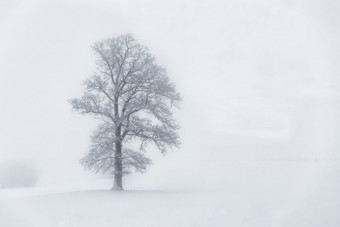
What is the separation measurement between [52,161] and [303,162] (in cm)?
3135

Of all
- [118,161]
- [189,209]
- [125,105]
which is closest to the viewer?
[189,209]

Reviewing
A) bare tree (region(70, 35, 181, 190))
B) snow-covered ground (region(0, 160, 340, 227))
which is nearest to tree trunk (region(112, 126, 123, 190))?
bare tree (region(70, 35, 181, 190))

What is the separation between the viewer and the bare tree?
24.3 meters

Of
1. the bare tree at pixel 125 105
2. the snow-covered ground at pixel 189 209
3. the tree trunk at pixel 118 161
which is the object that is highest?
the bare tree at pixel 125 105

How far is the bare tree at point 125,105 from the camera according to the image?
79.7ft

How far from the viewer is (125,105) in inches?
972

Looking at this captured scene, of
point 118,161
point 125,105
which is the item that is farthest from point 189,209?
point 125,105

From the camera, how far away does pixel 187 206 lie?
1662 centimetres

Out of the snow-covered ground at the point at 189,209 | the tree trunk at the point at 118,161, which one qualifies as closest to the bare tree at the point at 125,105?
the tree trunk at the point at 118,161

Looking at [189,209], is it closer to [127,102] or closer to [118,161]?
[118,161]

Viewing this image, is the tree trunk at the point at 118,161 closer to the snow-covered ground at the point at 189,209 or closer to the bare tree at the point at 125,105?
the bare tree at the point at 125,105

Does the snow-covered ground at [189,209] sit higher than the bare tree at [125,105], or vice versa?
the bare tree at [125,105]

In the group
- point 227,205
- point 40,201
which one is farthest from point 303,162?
point 40,201

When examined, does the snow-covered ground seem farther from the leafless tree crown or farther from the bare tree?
the leafless tree crown
